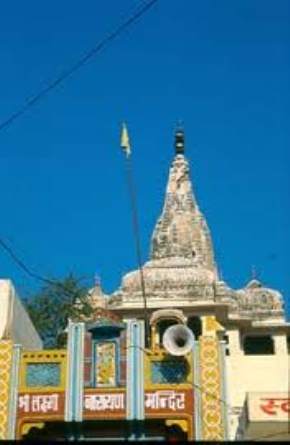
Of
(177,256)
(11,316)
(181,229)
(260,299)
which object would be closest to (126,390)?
(11,316)

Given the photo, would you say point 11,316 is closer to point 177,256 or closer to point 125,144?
point 125,144

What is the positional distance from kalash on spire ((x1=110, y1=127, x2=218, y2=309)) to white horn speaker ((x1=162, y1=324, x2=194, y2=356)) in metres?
13.4

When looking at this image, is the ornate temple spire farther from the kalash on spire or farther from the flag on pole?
the flag on pole

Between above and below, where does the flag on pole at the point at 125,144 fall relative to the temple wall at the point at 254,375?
above

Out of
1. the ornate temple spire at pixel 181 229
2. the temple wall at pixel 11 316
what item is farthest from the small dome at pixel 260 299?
the temple wall at pixel 11 316

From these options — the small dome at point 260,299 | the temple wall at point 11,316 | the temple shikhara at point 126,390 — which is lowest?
the temple shikhara at point 126,390

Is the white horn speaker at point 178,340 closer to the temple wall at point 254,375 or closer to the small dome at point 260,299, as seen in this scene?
the temple wall at point 254,375

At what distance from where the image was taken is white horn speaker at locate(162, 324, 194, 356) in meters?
17.6

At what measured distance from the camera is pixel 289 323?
33.6 meters

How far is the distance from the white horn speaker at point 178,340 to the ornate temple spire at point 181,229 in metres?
22.2

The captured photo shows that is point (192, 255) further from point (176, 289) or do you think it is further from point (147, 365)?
point (147, 365)

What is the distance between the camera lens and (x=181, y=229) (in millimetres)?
43500

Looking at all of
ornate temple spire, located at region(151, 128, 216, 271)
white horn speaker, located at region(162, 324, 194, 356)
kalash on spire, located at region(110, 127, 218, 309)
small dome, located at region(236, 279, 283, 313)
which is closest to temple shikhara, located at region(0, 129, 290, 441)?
white horn speaker, located at region(162, 324, 194, 356)

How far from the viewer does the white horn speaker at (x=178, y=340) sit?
57.7 feet
